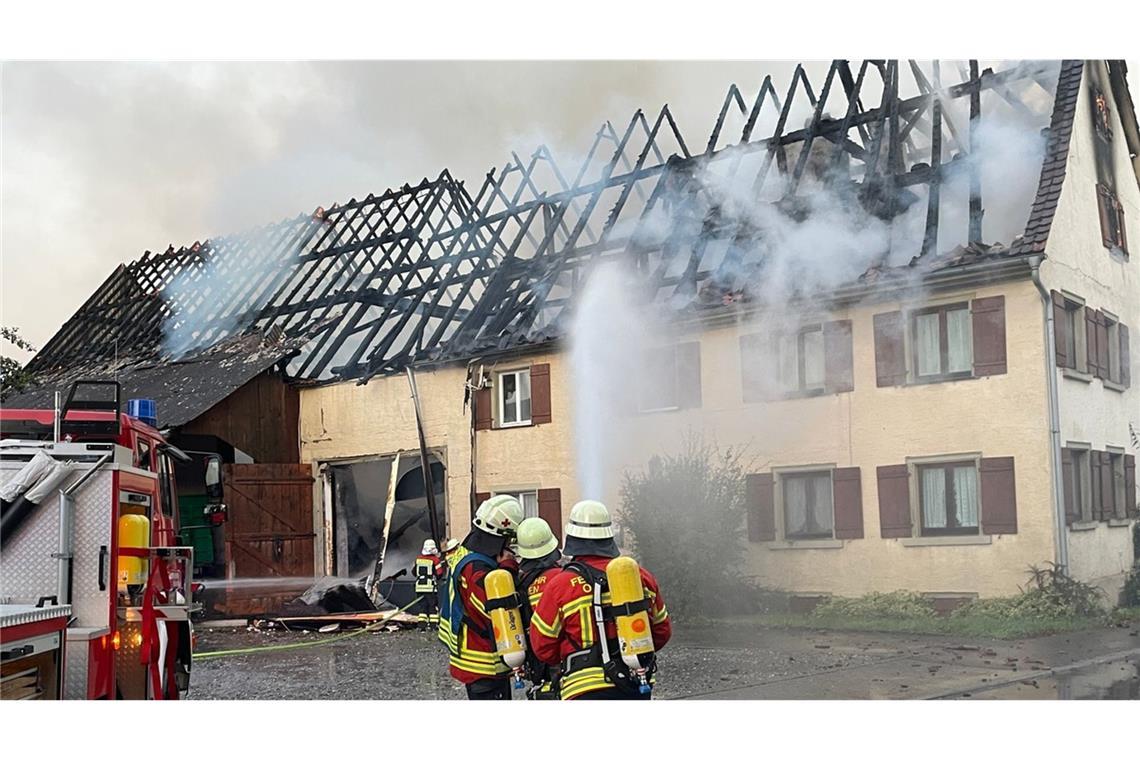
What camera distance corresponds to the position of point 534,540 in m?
5.91

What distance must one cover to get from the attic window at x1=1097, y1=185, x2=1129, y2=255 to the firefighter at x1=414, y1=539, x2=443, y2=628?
7549 millimetres

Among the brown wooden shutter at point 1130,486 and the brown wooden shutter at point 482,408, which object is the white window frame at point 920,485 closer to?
the brown wooden shutter at point 1130,486

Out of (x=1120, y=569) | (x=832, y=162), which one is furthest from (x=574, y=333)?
(x=1120, y=569)

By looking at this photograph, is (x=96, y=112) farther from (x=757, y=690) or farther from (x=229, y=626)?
(x=757, y=690)

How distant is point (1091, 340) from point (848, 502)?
274 cm

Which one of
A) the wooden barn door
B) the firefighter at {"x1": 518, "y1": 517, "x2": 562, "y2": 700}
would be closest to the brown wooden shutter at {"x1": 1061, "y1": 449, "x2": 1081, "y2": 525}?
the firefighter at {"x1": 518, "y1": 517, "x2": 562, "y2": 700}

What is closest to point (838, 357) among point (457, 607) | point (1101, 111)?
point (1101, 111)

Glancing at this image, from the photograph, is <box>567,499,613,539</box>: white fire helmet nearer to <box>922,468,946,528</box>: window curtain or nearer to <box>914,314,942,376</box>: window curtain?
<box>922,468,946,528</box>: window curtain

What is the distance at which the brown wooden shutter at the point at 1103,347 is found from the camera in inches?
440

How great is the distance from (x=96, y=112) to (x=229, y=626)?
6.07 metres

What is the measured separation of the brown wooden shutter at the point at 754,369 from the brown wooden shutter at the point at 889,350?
44.8 inches

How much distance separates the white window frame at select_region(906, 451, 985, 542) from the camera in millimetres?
11336

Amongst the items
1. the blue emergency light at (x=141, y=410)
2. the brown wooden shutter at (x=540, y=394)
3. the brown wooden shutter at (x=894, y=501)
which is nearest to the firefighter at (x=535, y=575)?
the blue emergency light at (x=141, y=410)

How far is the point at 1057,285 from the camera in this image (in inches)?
445
